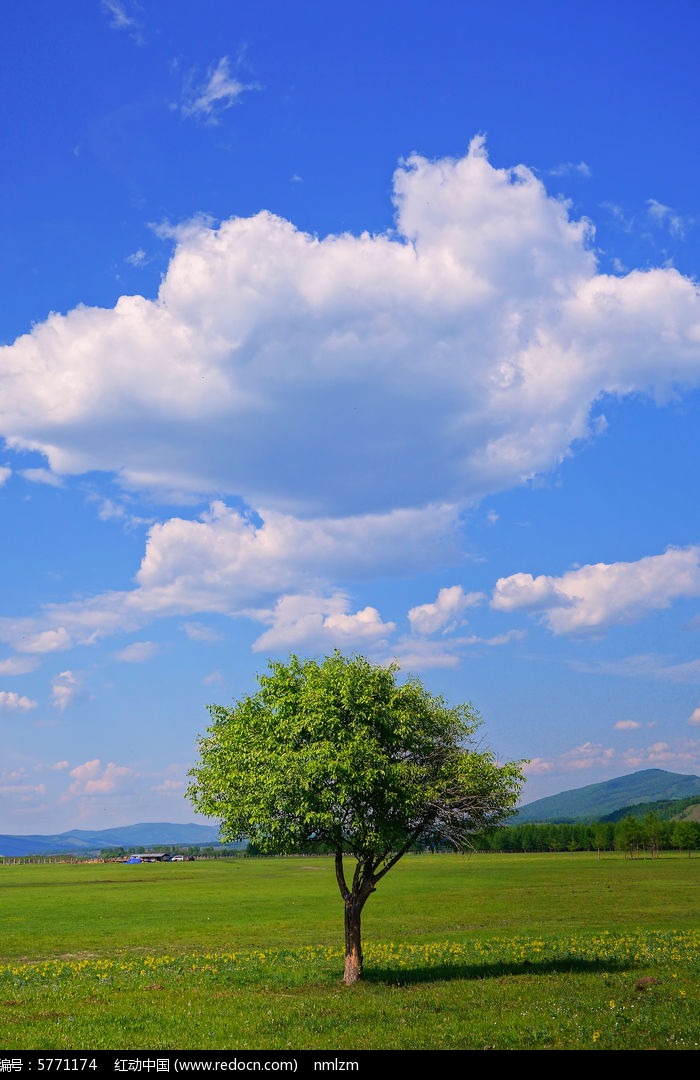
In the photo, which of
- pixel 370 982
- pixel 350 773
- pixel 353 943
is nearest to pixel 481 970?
pixel 370 982

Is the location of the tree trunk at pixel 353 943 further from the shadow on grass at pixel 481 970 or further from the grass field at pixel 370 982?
the grass field at pixel 370 982

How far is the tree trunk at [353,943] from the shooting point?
98.6ft

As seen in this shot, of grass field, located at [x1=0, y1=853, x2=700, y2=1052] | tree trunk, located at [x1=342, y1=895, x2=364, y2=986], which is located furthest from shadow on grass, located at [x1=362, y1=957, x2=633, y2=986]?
tree trunk, located at [x1=342, y1=895, x2=364, y2=986]

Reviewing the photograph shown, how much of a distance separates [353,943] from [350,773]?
7.40m

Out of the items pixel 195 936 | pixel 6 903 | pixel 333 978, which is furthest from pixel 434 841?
pixel 6 903

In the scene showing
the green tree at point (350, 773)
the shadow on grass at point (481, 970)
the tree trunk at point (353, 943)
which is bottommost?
the shadow on grass at point (481, 970)

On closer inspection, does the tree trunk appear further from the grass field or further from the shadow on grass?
the grass field

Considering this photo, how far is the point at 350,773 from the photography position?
2844cm

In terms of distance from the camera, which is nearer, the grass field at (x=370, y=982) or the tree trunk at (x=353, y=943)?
the grass field at (x=370, y=982)

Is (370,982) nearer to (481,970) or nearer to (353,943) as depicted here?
(353,943)

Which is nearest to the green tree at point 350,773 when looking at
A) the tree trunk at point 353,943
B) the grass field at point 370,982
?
the tree trunk at point 353,943

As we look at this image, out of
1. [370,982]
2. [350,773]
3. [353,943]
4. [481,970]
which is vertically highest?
[350,773]

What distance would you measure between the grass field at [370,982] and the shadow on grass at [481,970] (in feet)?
0.32
